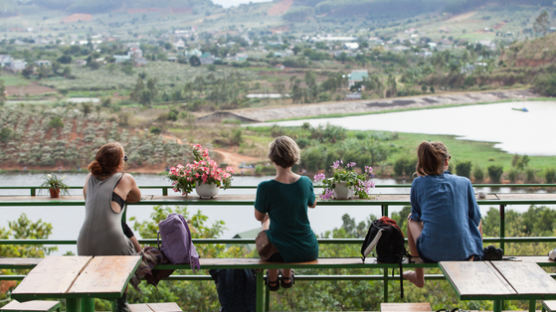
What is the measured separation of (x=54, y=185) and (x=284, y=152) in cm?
124

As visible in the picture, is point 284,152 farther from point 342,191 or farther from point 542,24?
point 542,24

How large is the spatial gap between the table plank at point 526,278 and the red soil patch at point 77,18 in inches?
2890

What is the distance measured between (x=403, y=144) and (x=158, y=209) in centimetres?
3242

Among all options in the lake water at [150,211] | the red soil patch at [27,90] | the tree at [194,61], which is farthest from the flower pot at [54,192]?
the tree at [194,61]

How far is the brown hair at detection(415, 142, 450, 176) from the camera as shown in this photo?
2277 mm

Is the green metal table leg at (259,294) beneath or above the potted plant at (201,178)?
beneath

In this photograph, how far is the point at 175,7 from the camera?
76.8 m

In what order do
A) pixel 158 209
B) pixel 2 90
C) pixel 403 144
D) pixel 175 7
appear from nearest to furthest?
pixel 158 209
pixel 403 144
pixel 2 90
pixel 175 7

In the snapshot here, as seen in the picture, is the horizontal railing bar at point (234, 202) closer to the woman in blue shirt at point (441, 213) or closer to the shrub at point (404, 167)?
the woman in blue shirt at point (441, 213)

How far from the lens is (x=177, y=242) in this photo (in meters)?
2.29

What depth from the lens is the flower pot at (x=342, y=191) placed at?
8.89 ft

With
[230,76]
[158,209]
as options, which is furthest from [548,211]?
[230,76]

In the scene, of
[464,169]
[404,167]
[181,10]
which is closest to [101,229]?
[404,167]

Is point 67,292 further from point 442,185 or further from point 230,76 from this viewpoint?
point 230,76
